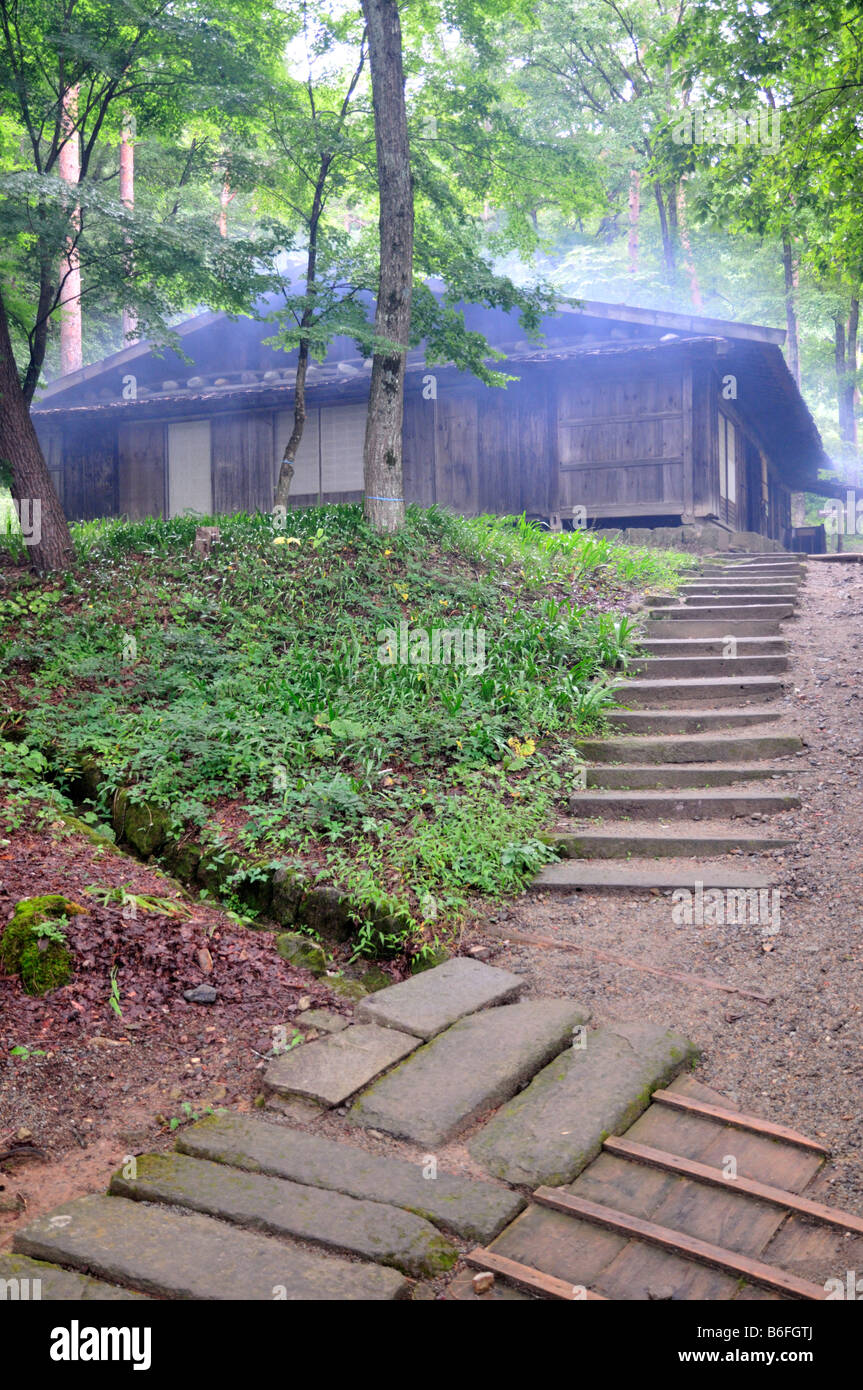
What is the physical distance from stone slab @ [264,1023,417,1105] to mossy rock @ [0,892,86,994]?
39.9 inches

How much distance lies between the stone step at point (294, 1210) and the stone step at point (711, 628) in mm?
6951

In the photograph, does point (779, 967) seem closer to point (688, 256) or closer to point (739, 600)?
point (739, 600)

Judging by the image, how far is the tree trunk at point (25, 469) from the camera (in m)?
8.73

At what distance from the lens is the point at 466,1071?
346 centimetres

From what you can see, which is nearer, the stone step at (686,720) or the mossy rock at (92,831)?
the mossy rock at (92,831)

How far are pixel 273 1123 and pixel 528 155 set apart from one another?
39.7 ft

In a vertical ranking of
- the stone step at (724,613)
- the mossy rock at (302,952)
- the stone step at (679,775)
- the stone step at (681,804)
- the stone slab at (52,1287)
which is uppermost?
the stone step at (724,613)

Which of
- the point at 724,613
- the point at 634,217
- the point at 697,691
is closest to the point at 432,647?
the point at 697,691

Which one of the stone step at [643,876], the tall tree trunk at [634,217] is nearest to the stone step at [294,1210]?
the stone step at [643,876]

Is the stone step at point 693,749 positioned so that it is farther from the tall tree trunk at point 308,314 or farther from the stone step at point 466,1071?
the tall tree trunk at point 308,314

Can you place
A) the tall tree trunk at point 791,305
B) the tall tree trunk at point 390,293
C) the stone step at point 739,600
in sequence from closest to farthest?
1. the tall tree trunk at point 390,293
2. the stone step at point 739,600
3. the tall tree trunk at point 791,305

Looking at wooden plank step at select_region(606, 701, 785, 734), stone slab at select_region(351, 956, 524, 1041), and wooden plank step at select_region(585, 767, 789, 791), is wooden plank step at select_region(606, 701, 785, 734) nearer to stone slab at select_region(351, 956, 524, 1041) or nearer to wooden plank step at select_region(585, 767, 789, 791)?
wooden plank step at select_region(585, 767, 789, 791)

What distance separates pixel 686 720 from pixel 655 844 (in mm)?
1723
